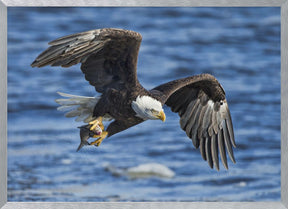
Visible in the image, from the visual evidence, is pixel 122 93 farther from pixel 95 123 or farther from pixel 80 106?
pixel 80 106

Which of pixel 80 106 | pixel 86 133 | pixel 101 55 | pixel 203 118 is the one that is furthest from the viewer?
pixel 203 118

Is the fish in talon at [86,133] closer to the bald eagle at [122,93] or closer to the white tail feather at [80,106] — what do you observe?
the bald eagle at [122,93]

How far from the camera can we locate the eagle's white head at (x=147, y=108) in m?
3.62

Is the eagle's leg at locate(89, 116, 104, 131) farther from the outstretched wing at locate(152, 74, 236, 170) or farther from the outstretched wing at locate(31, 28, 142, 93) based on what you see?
the outstretched wing at locate(152, 74, 236, 170)

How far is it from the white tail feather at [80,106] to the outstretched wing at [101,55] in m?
0.15

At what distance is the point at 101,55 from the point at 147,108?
1.47 ft

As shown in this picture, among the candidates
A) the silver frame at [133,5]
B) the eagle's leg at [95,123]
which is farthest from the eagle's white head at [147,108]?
the silver frame at [133,5]

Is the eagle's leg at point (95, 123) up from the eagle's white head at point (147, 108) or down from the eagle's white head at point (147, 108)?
down

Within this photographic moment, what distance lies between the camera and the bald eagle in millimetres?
3326

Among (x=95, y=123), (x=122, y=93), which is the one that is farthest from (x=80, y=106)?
(x=122, y=93)

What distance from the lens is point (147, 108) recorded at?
3.62 metres

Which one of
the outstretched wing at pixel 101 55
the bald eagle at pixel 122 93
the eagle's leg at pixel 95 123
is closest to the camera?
the outstretched wing at pixel 101 55

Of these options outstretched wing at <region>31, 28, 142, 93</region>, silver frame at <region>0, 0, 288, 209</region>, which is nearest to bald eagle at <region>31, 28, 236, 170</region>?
outstretched wing at <region>31, 28, 142, 93</region>

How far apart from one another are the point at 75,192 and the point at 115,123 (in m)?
1.11
